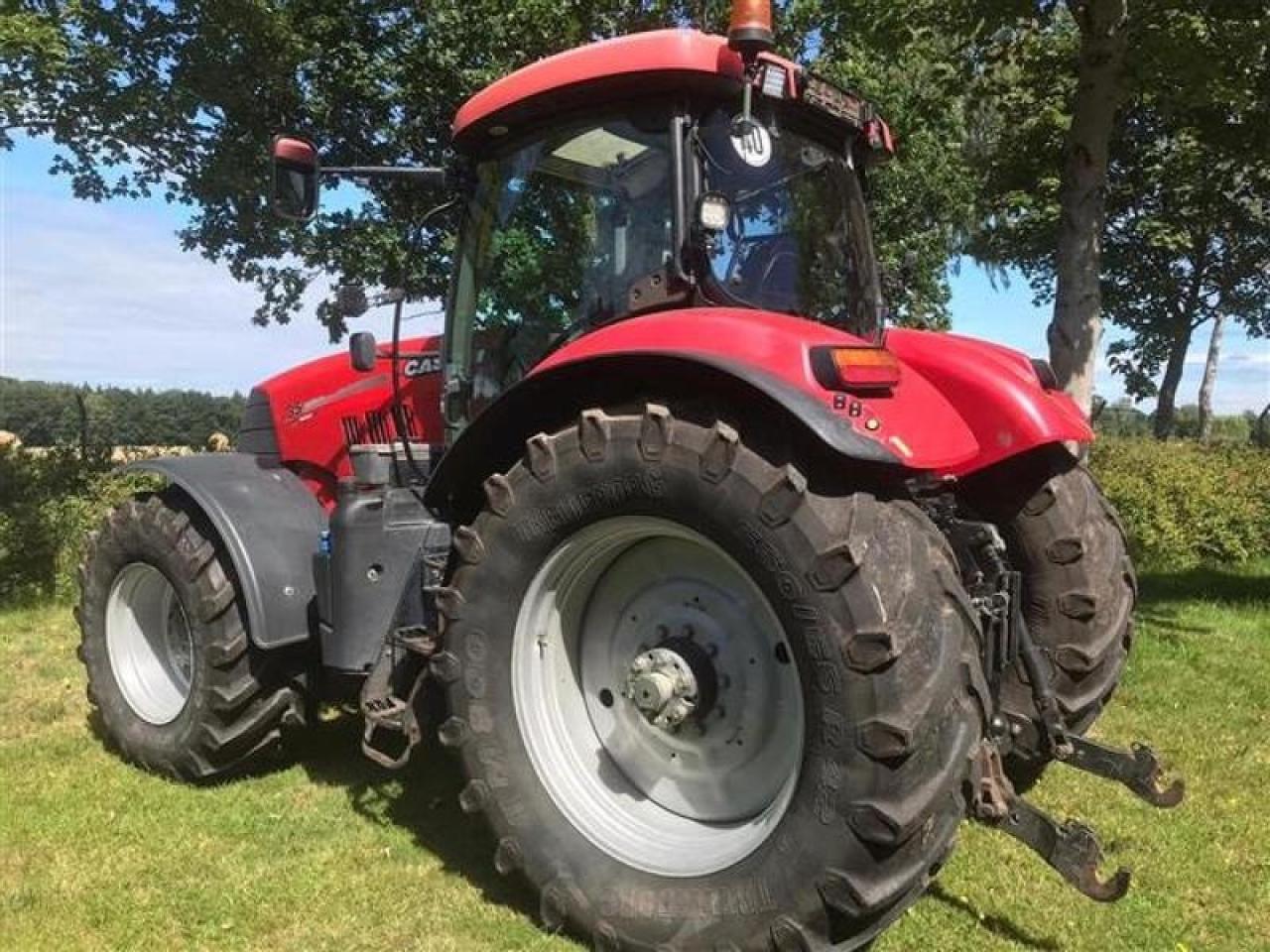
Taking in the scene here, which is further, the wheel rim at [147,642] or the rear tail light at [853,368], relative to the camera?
the wheel rim at [147,642]

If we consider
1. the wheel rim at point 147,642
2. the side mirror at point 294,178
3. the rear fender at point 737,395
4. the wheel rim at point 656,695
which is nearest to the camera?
the rear fender at point 737,395

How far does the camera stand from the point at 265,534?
4164 millimetres

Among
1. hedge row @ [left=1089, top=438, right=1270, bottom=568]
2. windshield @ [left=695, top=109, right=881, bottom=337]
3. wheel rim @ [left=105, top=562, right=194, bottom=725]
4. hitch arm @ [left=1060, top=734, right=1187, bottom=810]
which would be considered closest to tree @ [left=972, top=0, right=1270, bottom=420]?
hedge row @ [left=1089, top=438, right=1270, bottom=568]

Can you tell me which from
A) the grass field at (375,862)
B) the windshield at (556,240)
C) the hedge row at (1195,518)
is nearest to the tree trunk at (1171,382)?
the hedge row at (1195,518)

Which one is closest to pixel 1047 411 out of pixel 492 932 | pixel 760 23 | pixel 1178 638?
pixel 760 23

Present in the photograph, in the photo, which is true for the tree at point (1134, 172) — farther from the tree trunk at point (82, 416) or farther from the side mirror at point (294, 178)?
the tree trunk at point (82, 416)

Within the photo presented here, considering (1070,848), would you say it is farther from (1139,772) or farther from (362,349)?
(362,349)

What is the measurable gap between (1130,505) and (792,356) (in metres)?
8.56

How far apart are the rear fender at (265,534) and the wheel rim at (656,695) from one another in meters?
1.18

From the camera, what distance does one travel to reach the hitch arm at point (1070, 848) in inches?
110

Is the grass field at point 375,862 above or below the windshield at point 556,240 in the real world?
below

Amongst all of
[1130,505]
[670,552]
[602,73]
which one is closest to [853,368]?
[670,552]

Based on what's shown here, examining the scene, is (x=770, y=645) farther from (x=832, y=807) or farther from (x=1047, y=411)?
(x=1047, y=411)

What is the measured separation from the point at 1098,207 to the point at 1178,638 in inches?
118
